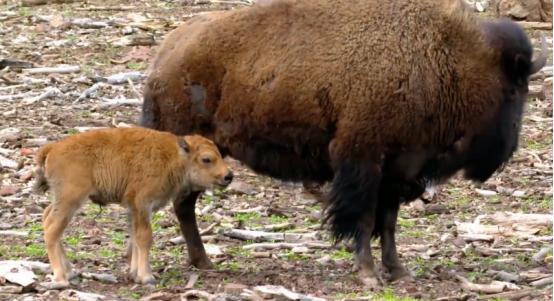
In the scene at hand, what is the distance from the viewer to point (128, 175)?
29.5 ft

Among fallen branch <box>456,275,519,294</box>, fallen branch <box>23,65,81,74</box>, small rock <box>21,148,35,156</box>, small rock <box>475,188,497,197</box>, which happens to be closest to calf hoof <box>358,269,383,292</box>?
fallen branch <box>456,275,519,294</box>

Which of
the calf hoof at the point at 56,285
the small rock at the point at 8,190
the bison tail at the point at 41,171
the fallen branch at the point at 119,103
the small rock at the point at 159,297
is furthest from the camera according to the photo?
the fallen branch at the point at 119,103

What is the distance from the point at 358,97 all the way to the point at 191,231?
1654mm

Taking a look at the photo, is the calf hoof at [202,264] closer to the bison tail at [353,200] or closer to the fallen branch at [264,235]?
the bison tail at [353,200]

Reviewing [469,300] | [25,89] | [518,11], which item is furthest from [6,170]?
[518,11]

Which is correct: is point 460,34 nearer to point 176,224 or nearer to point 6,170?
point 176,224

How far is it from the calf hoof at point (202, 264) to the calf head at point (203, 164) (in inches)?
29.1

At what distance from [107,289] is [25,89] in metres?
8.08

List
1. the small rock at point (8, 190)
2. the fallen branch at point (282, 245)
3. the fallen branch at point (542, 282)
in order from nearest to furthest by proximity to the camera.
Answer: the fallen branch at point (542, 282) → the fallen branch at point (282, 245) → the small rock at point (8, 190)

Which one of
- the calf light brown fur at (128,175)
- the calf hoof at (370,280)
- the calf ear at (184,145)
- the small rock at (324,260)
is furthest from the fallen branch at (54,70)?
the calf hoof at (370,280)

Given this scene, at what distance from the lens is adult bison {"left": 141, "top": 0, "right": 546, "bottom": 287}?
923cm

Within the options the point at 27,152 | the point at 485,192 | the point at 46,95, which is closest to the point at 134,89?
the point at 46,95

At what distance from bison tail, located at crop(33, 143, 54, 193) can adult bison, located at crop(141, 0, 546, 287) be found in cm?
122

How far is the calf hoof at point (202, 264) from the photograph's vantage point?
9751 millimetres
